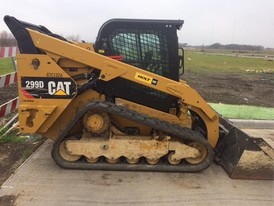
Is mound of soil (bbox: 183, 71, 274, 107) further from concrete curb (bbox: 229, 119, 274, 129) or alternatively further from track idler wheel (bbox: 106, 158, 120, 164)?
track idler wheel (bbox: 106, 158, 120, 164)

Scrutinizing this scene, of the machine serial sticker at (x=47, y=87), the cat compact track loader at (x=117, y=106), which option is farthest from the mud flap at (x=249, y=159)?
the machine serial sticker at (x=47, y=87)

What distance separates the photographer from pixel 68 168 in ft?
17.9

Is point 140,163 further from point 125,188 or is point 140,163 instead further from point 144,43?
point 144,43

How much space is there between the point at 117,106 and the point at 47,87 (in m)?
1.14

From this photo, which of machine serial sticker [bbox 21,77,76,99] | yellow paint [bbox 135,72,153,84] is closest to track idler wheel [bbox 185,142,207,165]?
yellow paint [bbox 135,72,153,84]

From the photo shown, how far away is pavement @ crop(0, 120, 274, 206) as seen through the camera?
15.0 ft

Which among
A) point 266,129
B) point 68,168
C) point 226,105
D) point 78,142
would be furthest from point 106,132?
point 226,105

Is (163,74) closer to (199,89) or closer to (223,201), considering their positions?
(223,201)

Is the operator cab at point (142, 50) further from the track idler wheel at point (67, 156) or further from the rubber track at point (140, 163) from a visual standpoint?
the track idler wheel at point (67, 156)

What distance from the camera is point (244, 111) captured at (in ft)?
31.5

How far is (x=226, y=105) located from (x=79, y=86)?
19.2 ft

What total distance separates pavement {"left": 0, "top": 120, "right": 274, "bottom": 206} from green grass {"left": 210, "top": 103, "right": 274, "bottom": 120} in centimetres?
366

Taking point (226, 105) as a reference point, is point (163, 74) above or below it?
above

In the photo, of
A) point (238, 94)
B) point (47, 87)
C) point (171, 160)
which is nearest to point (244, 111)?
point (238, 94)
